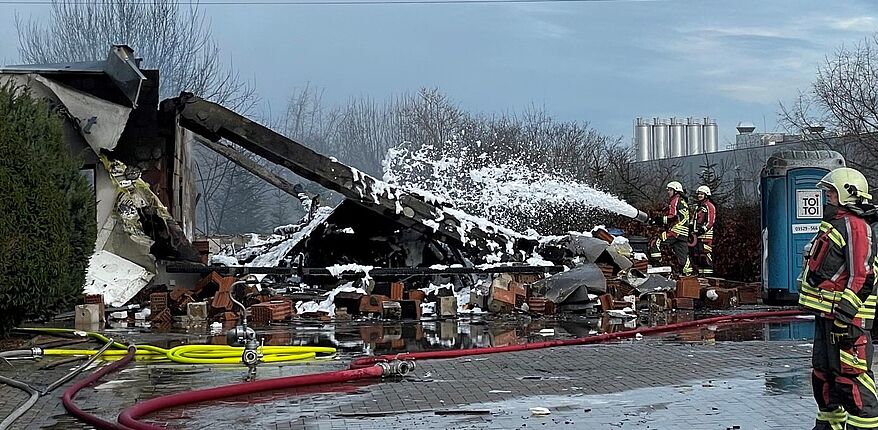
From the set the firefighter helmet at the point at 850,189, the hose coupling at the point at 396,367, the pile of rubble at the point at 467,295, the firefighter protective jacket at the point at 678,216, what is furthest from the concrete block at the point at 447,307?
the firefighter helmet at the point at 850,189

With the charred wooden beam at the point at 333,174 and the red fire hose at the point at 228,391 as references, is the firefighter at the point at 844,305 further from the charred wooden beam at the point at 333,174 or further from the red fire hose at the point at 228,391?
the charred wooden beam at the point at 333,174

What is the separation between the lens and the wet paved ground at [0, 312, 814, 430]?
7.37 metres

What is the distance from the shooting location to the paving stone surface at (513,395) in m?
7.35

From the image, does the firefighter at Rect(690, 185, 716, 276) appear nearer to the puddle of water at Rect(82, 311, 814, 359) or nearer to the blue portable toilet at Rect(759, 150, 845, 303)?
the blue portable toilet at Rect(759, 150, 845, 303)

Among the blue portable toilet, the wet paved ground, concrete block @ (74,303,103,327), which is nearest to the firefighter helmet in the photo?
the wet paved ground

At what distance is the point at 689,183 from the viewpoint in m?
34.8

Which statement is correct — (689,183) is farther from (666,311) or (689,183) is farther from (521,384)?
(521,384)

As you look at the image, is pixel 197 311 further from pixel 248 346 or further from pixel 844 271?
pixel 844 271

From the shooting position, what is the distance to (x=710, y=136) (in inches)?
2141

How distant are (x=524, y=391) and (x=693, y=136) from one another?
47475mm

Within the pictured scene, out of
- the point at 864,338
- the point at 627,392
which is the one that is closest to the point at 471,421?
the point at 627,392

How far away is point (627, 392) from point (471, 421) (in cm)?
170

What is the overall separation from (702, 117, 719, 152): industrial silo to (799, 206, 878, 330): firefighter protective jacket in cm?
4792

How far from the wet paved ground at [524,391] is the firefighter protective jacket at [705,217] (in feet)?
22.3
